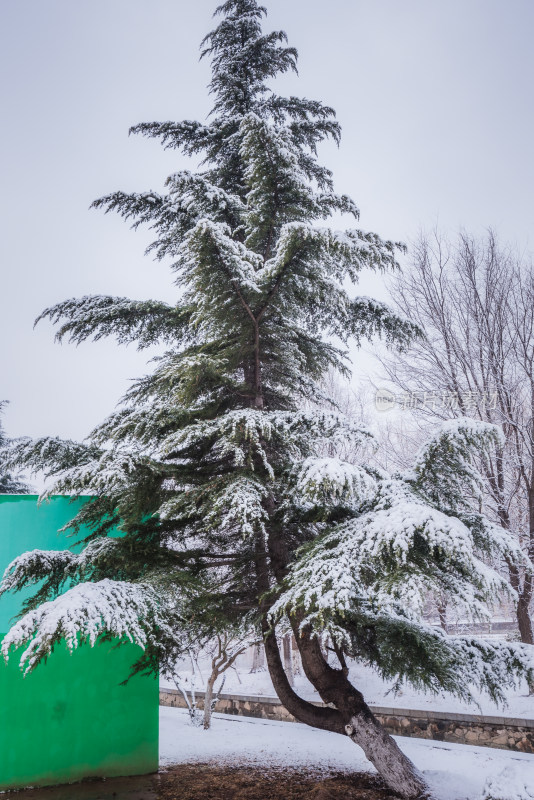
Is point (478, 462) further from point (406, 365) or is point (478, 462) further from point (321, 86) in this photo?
point (321, 86)

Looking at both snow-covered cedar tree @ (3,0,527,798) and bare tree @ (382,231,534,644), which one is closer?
snow-covered cedar tree @ (3,0,527,798)

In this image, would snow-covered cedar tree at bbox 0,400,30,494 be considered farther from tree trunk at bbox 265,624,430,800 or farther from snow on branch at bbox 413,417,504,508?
snow on branch at bbox 413,417,504,508

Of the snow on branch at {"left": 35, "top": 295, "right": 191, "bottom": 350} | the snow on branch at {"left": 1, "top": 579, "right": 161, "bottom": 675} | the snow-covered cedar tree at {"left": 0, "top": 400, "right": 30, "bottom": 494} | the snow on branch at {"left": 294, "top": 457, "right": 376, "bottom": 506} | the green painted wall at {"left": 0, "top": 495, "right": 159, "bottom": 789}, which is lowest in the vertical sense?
the green painted wall at {"left": 0, "top": 495, "right": 159, "bottom": 789}

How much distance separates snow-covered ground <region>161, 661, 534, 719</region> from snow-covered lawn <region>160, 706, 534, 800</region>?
1.95 ft

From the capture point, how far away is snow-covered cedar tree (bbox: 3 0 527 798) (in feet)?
11.8

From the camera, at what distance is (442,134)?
2059 centimetres

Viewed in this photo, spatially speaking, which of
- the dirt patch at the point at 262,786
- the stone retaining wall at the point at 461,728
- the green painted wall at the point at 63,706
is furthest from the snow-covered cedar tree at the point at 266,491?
the stone retaining wall at the point at 461,728

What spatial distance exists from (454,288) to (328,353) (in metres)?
4.96

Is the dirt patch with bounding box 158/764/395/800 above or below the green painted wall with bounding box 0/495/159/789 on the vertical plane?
below

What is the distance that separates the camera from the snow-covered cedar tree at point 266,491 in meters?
3.61

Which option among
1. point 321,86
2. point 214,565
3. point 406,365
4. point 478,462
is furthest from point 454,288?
point 321,86

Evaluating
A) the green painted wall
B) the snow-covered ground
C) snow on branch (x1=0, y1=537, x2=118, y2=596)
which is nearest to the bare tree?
the snow-covered ground

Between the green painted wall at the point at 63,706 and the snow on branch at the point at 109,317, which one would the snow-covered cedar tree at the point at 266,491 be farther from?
the green painted wall at the point at 63,706

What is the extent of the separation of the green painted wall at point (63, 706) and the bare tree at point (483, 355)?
19.8 ft
